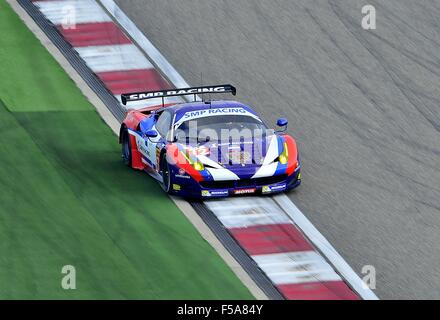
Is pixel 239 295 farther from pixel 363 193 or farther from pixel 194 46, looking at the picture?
pixel 194 46

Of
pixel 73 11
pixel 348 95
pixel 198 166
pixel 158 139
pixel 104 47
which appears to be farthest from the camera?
pixel 73 11

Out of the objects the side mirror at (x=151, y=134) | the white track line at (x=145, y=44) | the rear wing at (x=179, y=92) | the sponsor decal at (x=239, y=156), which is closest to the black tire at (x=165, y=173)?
the side mirror at (x=151, y=134)

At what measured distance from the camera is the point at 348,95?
26812mm

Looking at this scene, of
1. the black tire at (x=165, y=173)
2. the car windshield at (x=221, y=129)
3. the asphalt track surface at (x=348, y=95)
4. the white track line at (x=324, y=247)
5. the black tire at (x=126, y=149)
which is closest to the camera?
the white track line at (x=324, y=247)

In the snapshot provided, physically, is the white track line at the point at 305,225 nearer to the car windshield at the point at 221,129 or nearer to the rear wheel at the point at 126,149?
the car windshield at the point at 221,129

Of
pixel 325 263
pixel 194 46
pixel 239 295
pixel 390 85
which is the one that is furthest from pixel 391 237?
pixel 194 46

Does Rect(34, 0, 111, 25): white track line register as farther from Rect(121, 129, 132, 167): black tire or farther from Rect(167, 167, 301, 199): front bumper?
Rect(167, 167, 301, 199): front bumper

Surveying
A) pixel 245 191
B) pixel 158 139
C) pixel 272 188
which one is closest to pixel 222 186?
pixel 245 191

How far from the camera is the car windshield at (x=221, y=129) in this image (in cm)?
2252

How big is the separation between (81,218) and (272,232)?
9.34ft

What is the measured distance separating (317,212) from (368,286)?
2.67m

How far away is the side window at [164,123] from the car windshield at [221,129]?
1.01ft

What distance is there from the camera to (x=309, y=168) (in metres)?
23.6

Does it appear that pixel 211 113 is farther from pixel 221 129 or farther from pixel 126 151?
pixel 126 151
